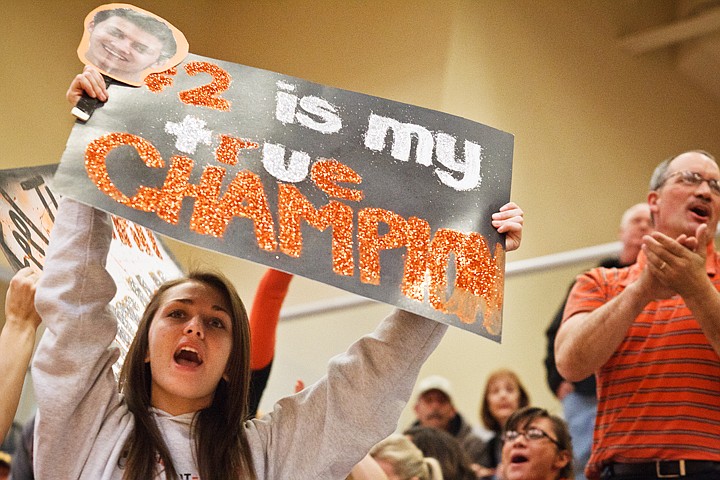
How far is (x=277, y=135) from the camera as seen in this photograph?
5.10 ft

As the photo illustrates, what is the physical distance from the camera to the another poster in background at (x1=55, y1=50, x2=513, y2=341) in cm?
142

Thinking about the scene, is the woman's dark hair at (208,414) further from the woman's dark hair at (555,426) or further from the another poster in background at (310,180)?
the woman's dark hair at (555,426)

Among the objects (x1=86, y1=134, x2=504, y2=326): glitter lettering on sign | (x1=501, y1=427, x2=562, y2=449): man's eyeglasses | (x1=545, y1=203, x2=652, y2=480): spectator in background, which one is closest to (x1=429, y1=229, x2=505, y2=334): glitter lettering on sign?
(x1=86, y1=134, x2=504, y2=326): glitter lettering on sign

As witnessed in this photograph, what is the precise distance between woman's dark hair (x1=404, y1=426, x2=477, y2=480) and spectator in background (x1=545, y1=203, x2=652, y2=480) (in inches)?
11.9

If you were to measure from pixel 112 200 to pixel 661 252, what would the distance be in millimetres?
1023

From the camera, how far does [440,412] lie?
349cm

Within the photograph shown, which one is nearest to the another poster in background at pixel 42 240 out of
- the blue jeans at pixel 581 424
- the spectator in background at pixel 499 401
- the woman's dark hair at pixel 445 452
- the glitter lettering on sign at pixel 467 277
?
the glitter lettering on sign at pixel 467 277

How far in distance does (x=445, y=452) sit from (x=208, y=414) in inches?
57.7

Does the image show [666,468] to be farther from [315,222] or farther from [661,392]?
[315,222]

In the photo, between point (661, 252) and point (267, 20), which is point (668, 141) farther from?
point (661, 252)

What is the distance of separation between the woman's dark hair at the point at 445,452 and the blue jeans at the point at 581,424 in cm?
29

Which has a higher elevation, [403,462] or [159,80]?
[159,80]

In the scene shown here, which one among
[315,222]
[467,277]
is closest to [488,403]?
[467,277]

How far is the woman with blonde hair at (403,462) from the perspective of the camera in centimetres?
257
